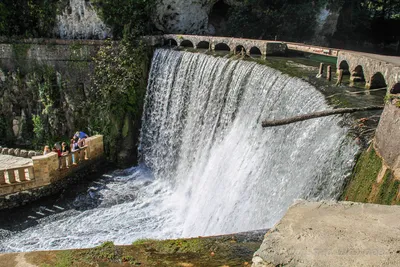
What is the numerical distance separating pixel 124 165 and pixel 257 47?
6.70 meters

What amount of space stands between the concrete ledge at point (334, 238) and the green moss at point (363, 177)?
2102 millimetres

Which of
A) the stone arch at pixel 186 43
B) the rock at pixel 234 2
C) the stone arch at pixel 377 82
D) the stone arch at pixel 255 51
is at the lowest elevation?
the stone arch at pixel 377 82

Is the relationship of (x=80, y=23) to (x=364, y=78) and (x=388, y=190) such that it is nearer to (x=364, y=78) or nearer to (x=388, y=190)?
(x=364, y=78)

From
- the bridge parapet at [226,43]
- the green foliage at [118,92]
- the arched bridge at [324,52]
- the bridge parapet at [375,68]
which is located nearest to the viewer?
the bridge parapet at [375,68]

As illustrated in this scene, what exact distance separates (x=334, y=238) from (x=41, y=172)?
10863 mm

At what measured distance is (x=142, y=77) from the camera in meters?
15.4

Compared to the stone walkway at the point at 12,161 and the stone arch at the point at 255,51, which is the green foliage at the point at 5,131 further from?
the stone arch at the point at 255,51

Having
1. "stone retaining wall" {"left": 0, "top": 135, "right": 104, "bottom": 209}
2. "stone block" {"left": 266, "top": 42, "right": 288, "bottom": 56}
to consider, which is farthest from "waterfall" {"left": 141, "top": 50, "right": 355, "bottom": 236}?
"stone retaining wall" {"left": 0, "top": 135, "right": 104, "bottom": 209}

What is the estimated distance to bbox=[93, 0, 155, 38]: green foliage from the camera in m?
17.3

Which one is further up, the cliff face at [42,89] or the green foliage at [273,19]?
the green foliage at [273,19]

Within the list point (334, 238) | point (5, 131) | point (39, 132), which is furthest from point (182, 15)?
point (334, 238)

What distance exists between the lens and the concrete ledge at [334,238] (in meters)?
2.49

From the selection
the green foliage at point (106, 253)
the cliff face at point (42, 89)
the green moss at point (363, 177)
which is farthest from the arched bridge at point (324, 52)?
the green foliage at point (106, 253)

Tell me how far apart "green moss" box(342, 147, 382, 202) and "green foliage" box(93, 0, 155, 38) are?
13.7m
